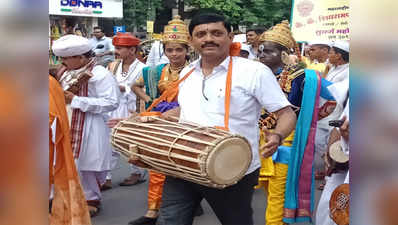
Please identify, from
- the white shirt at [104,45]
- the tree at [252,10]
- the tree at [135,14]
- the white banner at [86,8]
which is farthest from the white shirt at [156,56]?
the tree at [252,10]

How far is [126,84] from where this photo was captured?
620cm

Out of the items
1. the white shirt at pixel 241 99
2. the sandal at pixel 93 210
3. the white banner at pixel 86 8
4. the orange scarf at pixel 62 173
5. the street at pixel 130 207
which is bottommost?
the street at pixel 130 207

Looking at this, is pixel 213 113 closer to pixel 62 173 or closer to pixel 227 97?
pixel 227 97

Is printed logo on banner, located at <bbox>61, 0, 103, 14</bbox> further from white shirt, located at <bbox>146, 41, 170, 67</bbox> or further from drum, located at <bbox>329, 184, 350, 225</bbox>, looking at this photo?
drum, located at <bbox>329, 184, 350, 225</bbox>

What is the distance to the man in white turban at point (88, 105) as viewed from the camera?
183 inches

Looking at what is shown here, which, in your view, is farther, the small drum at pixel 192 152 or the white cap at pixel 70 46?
the white cap at pixel 70 46

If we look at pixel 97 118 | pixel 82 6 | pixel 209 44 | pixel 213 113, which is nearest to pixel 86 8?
pixel 82 6

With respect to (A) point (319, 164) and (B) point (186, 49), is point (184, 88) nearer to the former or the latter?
(B) point (186, 49)

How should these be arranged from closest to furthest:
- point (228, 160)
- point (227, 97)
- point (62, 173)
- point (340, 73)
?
point (228, 160) < point (227, 97) < point (62, 173) < point (340, 73)

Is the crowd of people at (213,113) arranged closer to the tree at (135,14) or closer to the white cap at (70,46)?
the white cap at (70,46)

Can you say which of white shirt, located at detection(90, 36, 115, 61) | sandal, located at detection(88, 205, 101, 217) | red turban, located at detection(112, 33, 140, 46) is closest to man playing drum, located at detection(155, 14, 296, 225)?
sandal, located at detection(88, 205, 101, 217)

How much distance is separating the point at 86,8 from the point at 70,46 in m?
12.9

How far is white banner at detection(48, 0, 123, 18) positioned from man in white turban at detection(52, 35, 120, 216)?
32.8 feet
